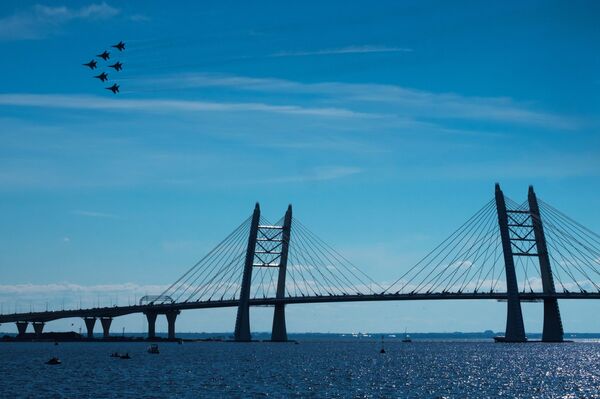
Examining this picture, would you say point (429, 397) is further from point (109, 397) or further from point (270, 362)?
point (270, 362)

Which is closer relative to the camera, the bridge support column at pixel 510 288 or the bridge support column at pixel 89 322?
the bridge support column at pixel 510 288

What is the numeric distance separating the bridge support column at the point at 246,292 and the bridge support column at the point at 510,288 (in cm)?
4090

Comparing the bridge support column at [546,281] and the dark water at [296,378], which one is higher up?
the bridge support column at [546,281]

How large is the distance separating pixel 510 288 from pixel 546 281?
7.86 m

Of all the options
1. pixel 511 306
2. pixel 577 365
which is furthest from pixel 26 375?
pixel 511 306

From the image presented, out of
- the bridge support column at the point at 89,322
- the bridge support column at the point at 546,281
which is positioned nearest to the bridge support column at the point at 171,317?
the bridge support column at the point at 89,322

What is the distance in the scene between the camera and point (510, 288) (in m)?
140

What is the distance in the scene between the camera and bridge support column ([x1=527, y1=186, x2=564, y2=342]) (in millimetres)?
143875

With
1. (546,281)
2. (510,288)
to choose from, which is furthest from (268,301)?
(546,281)

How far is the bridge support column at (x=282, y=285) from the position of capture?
159000 millimetres

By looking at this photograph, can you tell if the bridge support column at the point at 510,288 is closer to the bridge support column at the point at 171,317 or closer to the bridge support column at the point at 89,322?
the bridge support column at the point at 171,317

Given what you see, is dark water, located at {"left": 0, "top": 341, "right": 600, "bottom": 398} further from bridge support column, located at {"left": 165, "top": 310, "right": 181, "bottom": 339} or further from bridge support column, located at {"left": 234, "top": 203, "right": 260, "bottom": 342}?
bridge support column, located at {"left": 165, "top": 310, "right": 181, "bottom": 339}

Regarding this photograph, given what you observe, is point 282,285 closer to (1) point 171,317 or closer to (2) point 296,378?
(1) point 171,317

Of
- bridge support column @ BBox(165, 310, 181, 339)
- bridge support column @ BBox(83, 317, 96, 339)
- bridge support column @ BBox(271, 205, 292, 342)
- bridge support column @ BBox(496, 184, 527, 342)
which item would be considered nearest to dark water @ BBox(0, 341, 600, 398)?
bridge support column @ BBox(496, 184, 527, 342)
